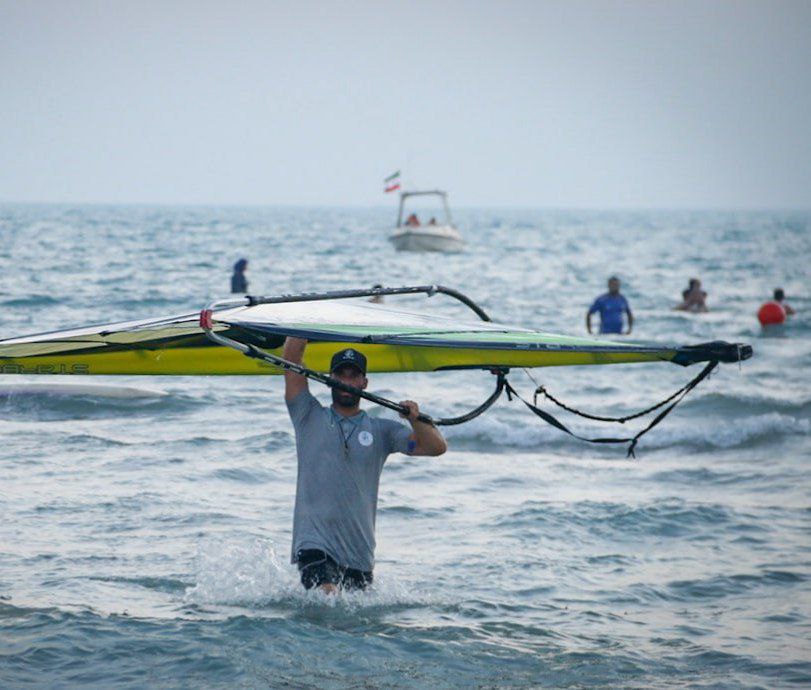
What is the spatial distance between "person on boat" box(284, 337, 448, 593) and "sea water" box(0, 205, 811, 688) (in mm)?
430

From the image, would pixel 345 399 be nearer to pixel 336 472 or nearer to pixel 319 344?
pixel 336 472

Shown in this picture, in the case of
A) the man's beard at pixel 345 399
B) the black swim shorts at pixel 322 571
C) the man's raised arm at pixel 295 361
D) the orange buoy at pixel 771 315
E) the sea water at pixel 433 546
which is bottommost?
the sea water at pixel 433 546

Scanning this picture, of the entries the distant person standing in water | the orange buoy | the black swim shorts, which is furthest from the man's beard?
the orange buoy

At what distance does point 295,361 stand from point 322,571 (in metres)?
1.15

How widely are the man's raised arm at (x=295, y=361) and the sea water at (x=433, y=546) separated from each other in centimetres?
122

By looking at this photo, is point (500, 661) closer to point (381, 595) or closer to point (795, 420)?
point (381, 595)

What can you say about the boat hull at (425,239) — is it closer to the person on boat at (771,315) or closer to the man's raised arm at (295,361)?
the person on boat at (771,315)

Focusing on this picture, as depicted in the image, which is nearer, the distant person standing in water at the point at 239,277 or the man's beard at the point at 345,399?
the man's beard at the point at 345,399

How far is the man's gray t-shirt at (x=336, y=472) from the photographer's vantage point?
625 centimetres

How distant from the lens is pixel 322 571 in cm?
634

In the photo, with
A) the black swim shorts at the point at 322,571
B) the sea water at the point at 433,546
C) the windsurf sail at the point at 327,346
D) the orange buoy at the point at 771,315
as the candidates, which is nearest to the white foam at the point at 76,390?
the sea water at the point at 433,546

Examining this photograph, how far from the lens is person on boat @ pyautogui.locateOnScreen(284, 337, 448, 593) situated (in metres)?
6.24

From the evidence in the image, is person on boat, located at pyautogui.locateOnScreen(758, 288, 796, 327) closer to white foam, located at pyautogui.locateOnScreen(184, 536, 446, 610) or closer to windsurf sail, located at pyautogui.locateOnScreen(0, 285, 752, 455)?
white foam, located at pyautogui.locateOnScreen(184, 536, 446, 610)

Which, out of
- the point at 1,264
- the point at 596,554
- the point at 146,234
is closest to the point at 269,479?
the point at 596,554
